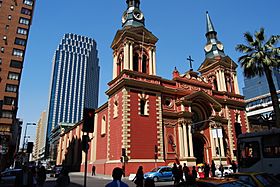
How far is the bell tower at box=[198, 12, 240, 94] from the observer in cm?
3891

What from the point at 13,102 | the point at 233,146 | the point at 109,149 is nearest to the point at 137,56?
the point at 109,149

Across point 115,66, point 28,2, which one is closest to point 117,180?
point 115,66

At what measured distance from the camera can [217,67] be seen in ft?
128

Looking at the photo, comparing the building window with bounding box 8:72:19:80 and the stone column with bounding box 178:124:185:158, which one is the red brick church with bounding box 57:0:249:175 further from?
the building window with bounding box 8:72:19:80

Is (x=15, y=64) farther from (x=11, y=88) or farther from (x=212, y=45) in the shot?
(x=212, y=45)

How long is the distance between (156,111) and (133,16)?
15.1 meters

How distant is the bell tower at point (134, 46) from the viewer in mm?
30953

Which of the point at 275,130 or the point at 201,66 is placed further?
the point at 201,66

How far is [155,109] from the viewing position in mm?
29375

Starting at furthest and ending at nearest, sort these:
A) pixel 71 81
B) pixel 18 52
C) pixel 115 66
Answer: pixel 71 81, pixel 18 52, pixel 115 66

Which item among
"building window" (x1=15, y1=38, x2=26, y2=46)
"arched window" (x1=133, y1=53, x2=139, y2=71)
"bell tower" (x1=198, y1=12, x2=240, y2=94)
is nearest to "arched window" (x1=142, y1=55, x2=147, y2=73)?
"arched window" (x1=133, y1=53, x2=139, y2=71)

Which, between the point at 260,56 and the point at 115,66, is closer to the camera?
the point at 260,56

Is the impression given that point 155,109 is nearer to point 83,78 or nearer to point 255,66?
point 255,66

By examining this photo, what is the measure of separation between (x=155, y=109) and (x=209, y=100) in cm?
979
